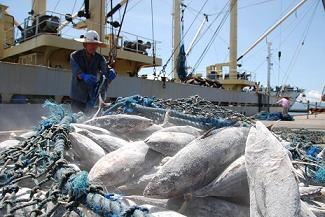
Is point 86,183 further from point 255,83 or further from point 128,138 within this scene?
point 255,83

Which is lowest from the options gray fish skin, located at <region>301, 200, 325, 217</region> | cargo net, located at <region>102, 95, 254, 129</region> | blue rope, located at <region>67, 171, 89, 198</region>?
gray fish skin, located at <region>301, 200, 325, 217</region>

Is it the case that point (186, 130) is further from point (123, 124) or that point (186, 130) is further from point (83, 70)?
point (83, 70)

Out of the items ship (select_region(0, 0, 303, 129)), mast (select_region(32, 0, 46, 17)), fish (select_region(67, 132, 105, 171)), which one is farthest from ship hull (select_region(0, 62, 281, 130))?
mast (select_region(32, 0, 46, 17))

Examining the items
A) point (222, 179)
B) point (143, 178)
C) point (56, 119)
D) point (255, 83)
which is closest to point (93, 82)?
point (56, 119)

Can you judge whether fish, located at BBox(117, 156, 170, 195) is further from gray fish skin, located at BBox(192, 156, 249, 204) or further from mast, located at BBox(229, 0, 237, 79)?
mast, located at BBox(229, 0, 237, 79)

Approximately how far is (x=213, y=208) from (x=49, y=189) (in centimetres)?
101

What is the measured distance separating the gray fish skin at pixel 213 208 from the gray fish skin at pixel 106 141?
978 millimetres

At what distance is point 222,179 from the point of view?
236 cm

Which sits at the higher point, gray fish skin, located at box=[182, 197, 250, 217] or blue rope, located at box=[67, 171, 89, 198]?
blue rope, located at box=[67, 171, 89, 198]

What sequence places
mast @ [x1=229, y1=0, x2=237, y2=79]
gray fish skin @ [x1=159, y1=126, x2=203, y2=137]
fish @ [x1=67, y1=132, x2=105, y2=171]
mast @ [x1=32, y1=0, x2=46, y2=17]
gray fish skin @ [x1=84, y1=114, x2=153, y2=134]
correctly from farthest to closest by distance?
mast @ [x1=229, y1=0, x2=237, y2=79] < mast @ [x1=32, y1=0, x2=46, y2=17] < gray fish skin @ [x1=84, y1=114, x2=153, y2=134] < gray fish skin @ [x1=159, y1=126, x2=203, y2=137] < fish @ [x1=67, y1=132, x2=105, y2=171]

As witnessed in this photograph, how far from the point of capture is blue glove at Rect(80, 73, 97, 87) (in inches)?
220

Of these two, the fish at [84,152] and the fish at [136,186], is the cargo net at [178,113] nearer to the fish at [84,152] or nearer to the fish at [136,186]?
the fish at [136,186]

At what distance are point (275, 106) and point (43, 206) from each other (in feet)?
100

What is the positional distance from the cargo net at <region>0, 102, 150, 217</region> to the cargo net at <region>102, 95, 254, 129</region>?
143 centimetres
